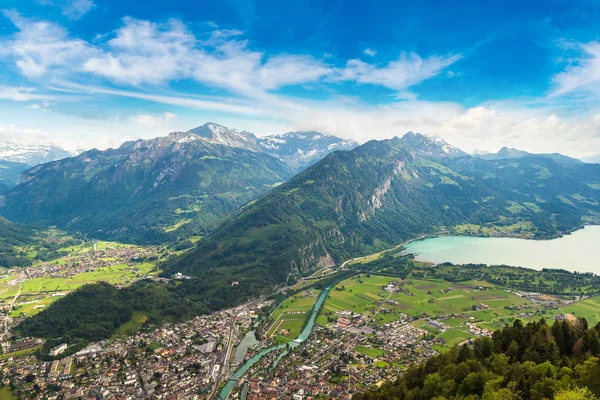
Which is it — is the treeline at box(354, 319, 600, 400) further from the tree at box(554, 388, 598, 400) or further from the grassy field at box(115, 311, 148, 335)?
the grassy field at box(115, 311, 148, 335)

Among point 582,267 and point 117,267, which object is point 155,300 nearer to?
point 117,267

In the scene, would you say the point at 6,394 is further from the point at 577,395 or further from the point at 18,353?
the point at 577,395

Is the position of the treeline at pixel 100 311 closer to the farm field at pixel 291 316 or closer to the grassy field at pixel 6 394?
the grassy field at pixel 6 394

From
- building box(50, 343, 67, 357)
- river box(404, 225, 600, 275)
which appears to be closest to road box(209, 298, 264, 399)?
building box(50, 343, 67, 357)

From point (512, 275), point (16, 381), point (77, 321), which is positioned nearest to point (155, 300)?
point (77, 321)

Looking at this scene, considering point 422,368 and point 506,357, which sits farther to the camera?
point 422,368
